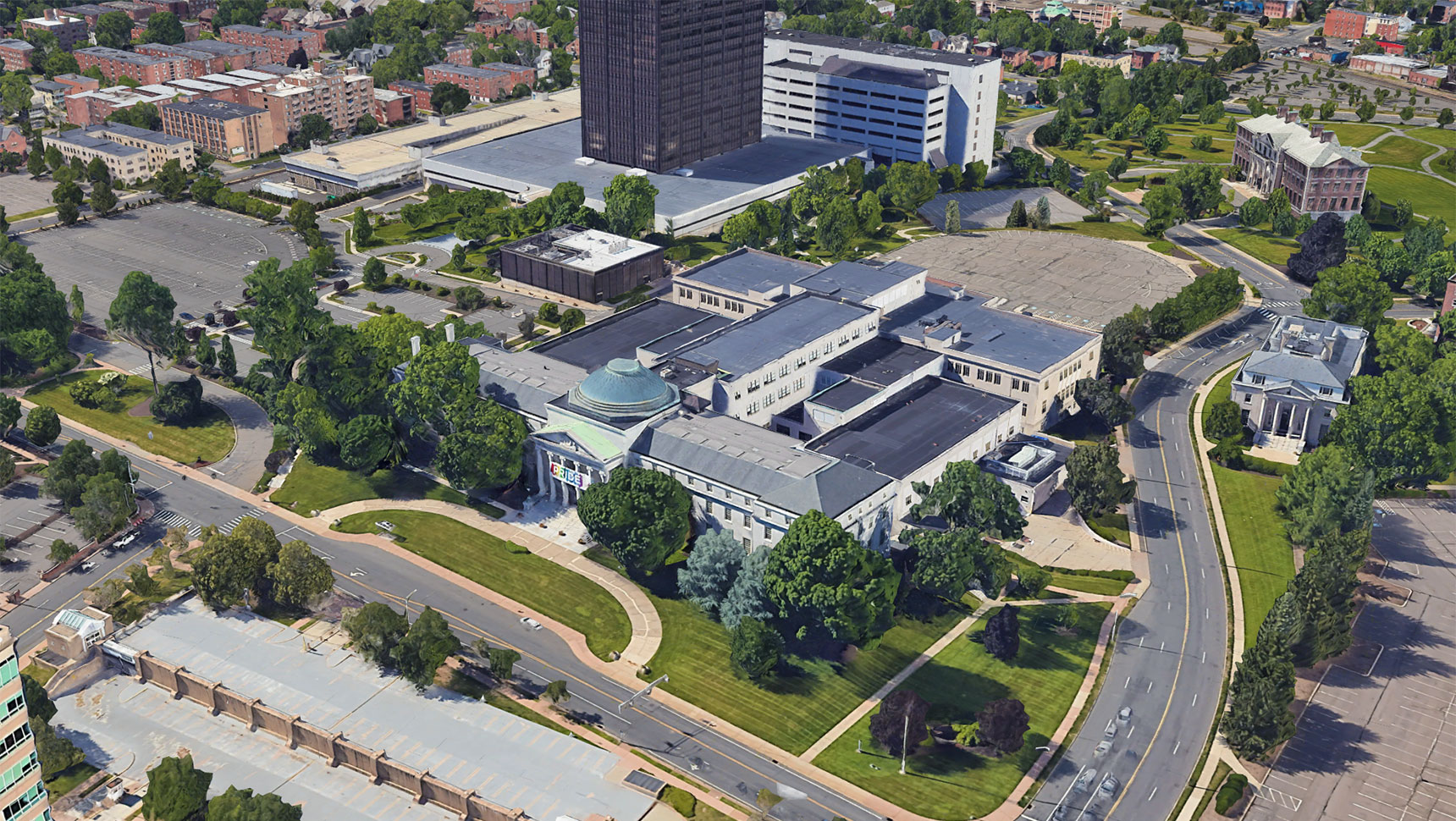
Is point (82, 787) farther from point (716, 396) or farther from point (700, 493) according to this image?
point (716, 396)

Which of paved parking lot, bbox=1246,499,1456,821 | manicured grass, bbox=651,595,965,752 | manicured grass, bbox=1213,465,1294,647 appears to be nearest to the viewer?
paved parking lot, bbox=1246,499,1456,821

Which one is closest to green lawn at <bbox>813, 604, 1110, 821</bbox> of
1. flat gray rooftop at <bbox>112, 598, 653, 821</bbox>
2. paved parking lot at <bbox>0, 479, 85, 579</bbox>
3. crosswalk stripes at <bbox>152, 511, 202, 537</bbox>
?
flat gray rooftop at <bbox>112, 598, 653, 821</bbox>

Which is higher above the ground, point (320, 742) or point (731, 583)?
point (731, 583)

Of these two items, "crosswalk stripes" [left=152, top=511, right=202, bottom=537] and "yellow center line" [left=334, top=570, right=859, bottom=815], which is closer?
"yellow center line" [left=334, top=570, right=859, bottom=815]

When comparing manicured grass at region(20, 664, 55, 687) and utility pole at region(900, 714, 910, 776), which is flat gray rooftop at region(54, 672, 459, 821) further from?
utility pole at region(900, 714, 910, 776)

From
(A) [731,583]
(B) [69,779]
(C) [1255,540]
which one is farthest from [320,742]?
(C) [1255,540]

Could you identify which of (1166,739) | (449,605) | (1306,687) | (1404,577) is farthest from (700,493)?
(1404,577)

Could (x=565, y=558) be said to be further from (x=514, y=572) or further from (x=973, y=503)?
(x=973, y=503)
